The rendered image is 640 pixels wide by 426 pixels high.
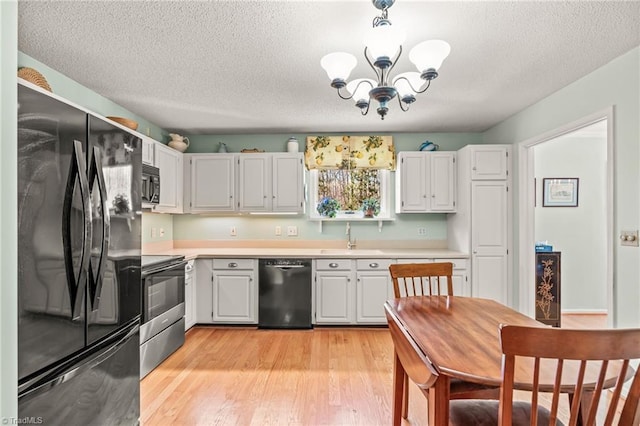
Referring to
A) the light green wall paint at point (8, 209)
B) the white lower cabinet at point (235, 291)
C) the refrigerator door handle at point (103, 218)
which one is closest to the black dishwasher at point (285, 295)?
the white lower cabinet at point (235, 291)

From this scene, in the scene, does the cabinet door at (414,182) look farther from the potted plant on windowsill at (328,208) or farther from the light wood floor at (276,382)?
the light wood floor at (276,382)

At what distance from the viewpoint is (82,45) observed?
2.24 metres

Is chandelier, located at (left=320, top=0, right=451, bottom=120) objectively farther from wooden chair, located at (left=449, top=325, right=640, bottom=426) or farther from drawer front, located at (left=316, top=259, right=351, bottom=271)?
drawer front, located at (left=316, top=259, right=351, bottom=271)

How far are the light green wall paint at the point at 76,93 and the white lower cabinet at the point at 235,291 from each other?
1.82m

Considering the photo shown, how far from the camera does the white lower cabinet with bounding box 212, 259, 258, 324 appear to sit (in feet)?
12.9

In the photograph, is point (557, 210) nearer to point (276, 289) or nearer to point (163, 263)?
point (276, 289)

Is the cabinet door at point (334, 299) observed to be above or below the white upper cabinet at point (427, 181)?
below

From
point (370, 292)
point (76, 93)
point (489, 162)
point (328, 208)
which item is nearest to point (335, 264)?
point (370, 292)

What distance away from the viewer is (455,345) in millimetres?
1446

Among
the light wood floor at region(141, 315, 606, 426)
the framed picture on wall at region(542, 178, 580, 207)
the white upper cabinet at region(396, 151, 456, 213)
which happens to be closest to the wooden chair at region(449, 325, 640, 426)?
the light wood floor at region(141, 315, 606, 426)

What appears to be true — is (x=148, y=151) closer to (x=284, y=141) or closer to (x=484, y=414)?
(x=284, y=141)

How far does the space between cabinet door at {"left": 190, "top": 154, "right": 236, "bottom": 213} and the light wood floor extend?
1.53 m

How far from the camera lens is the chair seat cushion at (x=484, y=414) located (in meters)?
1.41

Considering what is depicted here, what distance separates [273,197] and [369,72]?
2060 mm
